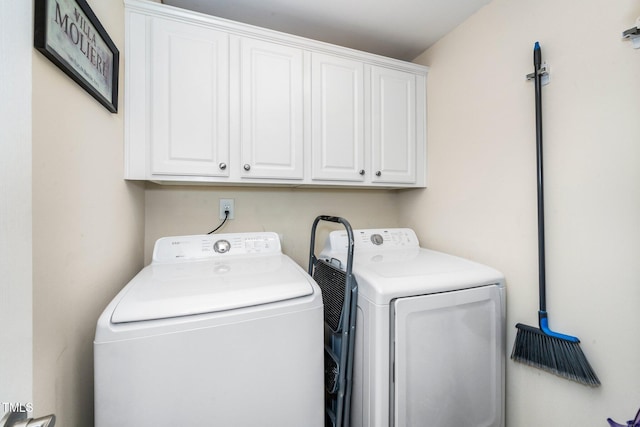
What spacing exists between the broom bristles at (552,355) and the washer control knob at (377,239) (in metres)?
0.82

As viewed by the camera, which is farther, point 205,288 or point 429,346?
point 429,346

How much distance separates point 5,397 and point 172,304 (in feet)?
1.15

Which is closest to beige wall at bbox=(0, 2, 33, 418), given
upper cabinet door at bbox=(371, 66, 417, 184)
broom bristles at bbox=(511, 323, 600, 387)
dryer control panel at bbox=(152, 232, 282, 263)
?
dryer control panel at bbox=(152, 232, 282, 263)

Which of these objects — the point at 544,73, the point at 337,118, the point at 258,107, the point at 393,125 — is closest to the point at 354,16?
the point at 337,118

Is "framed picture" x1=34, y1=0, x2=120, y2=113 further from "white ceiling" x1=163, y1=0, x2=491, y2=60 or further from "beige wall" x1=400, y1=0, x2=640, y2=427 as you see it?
"beige wall" x1=400, y1=0, x2=640, y2=427

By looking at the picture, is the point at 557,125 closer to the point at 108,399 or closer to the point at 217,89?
the point at 217,89

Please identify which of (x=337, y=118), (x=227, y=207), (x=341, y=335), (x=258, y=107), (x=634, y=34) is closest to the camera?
(x=634, y=34)

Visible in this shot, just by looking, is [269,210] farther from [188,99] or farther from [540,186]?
[540,186]

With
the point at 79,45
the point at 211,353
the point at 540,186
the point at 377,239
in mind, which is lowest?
the point at 211,353

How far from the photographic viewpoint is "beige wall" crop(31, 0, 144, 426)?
2.01ft

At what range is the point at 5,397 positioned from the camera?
0.54 metres

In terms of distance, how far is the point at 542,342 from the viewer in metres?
1.09

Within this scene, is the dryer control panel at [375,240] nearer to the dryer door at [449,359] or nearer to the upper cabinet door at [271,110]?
the upper cabinet door at [271,110]

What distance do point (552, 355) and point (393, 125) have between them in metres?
1.46
